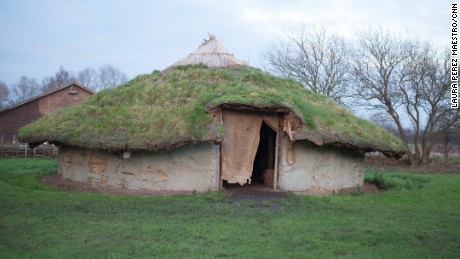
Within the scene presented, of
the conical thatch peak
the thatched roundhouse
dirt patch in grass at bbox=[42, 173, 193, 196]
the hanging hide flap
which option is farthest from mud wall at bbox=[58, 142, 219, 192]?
the conical thatch peak

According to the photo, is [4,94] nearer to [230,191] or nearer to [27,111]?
[27,111]

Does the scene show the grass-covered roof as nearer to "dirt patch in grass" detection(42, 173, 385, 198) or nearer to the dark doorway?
"dirt patch in grass" detection(42, 173, 385, 198)

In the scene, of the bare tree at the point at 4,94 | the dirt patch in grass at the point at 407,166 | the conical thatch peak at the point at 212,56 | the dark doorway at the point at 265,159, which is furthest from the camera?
the bare tree at the point at 4,94

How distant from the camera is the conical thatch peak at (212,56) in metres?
17.9

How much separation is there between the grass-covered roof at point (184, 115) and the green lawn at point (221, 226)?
1569mm

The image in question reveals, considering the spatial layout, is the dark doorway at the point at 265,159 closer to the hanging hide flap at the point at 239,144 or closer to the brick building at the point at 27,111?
the hanging hide flap at the point at 239,144

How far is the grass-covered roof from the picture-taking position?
1263 cm

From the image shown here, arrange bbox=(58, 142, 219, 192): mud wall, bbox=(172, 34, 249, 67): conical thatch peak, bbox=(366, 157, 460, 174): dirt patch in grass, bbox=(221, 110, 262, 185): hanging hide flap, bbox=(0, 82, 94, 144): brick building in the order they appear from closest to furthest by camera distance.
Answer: bbox=(58, 142, 219, 192): mud wall < bbox=(221, 110, 262, 185): hanging hide flap < bbox=(172, 34, 249, 67): conical thatch peak < bbox=(366, 157, 460, 174): dirt patch in grass < bbox=(0, 82, 94, 144): brick building

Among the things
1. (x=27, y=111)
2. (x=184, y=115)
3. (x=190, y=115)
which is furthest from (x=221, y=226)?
(x=27, y=111)

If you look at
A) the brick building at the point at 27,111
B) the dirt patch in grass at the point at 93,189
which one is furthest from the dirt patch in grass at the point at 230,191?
the brick building at the point at 27,111

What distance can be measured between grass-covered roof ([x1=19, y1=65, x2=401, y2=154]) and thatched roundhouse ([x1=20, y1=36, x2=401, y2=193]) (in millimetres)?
30

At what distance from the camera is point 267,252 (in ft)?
24.0

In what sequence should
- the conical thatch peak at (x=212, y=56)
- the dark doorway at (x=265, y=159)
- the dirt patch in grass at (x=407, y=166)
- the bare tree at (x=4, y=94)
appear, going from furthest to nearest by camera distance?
the bare tree at (x=4, y=94) < the dirt patch in grass at (x=407, y=166) < the conical thatch peak at (x=212, y=56) < the dark doorway at (x=265, y=159)

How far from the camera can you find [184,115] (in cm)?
1310
